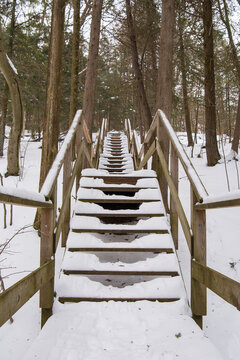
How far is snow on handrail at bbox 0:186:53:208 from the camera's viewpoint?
1.47 meters

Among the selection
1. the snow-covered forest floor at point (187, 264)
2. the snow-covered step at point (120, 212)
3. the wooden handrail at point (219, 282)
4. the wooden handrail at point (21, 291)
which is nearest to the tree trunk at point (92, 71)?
the snow-covered forest floor at point (187, 264)

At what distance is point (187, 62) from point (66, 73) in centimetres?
729

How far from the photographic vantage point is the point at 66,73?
1403cm

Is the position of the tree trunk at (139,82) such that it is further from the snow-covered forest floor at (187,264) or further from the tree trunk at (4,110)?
the tree trunk at (4,110)

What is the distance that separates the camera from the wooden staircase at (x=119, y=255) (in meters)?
2.41

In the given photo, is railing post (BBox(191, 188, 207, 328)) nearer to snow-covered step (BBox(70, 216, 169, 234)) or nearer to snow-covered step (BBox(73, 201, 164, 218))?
snow-covered step (BBox(70, 216, 169, 234))

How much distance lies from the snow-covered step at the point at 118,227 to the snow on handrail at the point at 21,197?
1.06m

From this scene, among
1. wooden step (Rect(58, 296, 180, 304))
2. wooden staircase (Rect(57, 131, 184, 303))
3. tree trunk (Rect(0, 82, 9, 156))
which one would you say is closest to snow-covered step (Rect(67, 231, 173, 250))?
wooden staircase (Rect(57, 131, 184, 303))

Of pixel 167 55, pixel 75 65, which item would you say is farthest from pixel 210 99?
pixel 75 65

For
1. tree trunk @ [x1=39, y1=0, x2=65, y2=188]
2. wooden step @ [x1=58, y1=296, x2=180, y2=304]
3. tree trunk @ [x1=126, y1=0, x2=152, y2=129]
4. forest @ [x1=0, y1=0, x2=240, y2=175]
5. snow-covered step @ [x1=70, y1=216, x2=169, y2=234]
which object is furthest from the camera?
→ tree trunk @ [x1=126, y1=0, x2=152, y2=129]

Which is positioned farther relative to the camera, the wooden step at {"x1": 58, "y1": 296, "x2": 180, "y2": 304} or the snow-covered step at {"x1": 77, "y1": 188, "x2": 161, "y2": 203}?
the snow-covered step at {"x1": 77, "y1": 188, "x2": 161, "y2": 203}

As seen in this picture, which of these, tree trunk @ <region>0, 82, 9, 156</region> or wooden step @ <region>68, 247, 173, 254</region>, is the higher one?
tree trunk @ <region>0, 82, 9, 156</region>

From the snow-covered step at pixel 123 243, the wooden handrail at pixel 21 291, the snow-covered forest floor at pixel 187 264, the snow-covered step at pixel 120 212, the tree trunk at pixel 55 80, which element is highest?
the tree trunk at pixel 55 80

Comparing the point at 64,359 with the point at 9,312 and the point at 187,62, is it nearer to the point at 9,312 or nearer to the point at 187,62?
the point at 9,312
